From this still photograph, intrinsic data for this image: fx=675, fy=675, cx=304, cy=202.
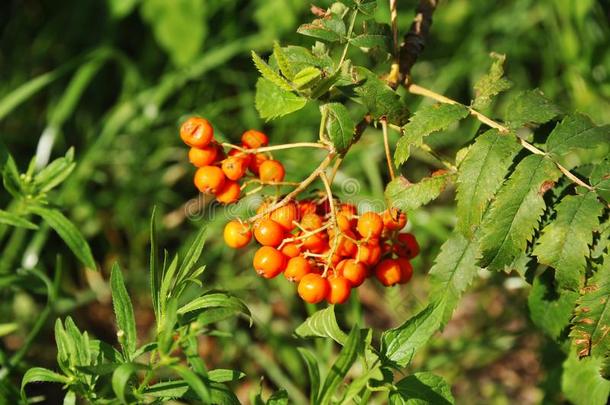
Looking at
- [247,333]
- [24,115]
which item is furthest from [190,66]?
[247,333]

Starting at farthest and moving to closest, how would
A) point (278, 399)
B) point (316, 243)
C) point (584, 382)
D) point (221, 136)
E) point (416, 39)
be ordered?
point (221, 136)
point (584, 382)
point (416, 39)
point (316, 243)
point (278, 399)

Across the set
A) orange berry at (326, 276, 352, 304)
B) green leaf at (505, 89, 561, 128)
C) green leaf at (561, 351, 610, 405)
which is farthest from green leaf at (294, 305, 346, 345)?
green leaf at (561, 351, 610, 405)

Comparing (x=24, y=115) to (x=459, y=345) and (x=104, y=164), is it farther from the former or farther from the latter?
(x=459, y=345)

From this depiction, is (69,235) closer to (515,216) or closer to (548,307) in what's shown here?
(515,216)

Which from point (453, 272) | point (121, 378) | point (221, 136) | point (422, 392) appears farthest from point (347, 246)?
point (221, 136)

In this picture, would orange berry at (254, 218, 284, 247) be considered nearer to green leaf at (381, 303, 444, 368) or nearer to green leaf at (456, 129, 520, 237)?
green leaf at (381, 303, 444, 368)

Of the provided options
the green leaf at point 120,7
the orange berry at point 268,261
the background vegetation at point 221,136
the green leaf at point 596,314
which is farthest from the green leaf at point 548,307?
the green leaf at point 120,7
